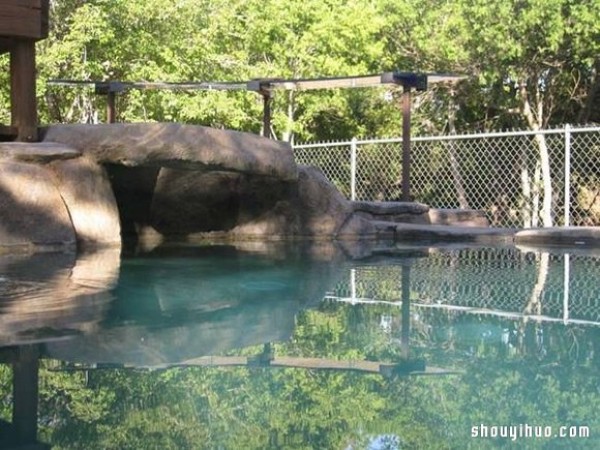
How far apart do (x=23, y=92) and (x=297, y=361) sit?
5.92m

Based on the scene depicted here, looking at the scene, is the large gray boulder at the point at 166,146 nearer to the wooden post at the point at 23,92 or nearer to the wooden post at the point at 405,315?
the wooden post at the point at 23,92

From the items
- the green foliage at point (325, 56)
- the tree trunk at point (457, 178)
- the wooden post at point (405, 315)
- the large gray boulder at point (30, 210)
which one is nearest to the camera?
the wooden post at point (405, 315)

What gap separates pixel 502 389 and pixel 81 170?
5.42 meters

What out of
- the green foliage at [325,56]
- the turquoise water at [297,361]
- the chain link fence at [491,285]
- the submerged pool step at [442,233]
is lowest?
the submerged pool step at [442,233]

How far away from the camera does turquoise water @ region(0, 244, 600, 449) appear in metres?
1.82

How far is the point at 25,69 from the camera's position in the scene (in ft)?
25.1

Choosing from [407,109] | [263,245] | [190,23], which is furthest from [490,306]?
[190,23]

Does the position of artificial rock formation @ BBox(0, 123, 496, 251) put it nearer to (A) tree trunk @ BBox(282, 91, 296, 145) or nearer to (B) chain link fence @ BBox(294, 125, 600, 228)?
(B) chain link fence @ BBox(294, 125, 600, 228)

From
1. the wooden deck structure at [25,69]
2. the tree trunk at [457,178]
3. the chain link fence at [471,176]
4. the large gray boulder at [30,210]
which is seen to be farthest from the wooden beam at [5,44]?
the tree trunk at [457,178]

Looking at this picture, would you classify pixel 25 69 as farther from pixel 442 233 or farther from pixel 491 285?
pixel 491 285

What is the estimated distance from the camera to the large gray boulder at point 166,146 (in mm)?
7062

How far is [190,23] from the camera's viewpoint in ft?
56.0

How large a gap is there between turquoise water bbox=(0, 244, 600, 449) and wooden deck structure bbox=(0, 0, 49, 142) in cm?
335

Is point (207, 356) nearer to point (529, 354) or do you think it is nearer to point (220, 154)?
point (529, 354)
